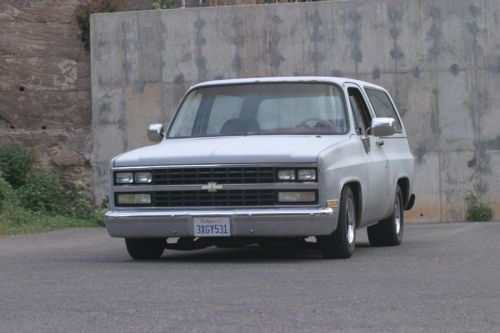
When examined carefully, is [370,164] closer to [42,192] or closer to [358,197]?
[358,197]

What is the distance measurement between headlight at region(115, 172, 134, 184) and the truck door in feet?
7.77

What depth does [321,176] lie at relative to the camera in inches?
468

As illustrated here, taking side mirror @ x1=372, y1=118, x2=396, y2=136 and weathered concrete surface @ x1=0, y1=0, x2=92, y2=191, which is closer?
side mirror @ x1=372, y1=118, x2=396, y2=136

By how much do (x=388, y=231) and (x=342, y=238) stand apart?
2.71 meters

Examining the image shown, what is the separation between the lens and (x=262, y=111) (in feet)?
44.0

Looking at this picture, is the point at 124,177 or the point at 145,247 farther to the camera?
the point at 145,247

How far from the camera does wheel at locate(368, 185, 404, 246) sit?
584 inches

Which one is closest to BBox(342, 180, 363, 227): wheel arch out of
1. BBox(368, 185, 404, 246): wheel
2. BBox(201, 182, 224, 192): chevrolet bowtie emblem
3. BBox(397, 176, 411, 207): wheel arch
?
BBox(201, 182, 224, 192): chevrolet bowtie emblem

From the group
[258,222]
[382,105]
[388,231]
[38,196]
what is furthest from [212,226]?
[38,196]

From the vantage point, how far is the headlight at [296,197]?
11934 millimetres

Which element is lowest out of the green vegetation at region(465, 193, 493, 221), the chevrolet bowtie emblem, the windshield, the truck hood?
the green vegetation at region(465, 193, 493, 221)

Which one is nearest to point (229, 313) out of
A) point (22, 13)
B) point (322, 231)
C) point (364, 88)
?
point (322, 231)

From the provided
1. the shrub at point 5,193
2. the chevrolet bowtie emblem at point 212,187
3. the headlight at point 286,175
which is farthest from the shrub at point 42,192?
the headlight at point 286,175

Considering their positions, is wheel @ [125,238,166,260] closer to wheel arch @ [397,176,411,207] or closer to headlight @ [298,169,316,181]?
headlight @ [298,169,316,181]
